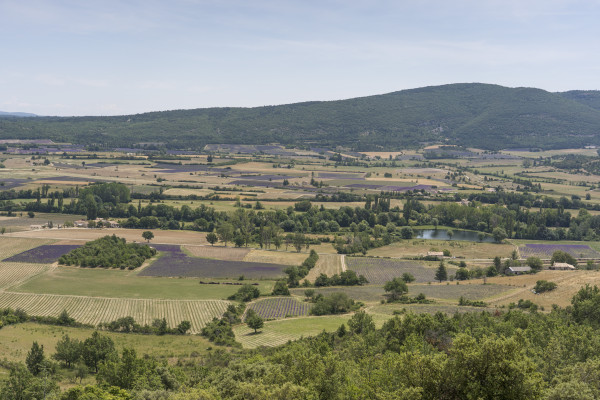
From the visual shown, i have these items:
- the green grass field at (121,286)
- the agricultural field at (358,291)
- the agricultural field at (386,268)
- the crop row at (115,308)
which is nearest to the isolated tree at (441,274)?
the agricultural field at (386,268)

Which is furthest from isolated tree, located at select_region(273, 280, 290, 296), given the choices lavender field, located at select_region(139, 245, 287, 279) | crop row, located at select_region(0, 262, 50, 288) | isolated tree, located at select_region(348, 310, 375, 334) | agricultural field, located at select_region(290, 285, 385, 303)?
crop row, located at select_region(0, 262, 50, 288)

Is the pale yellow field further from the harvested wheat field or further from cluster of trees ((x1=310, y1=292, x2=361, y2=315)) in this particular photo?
the harvested wheat field

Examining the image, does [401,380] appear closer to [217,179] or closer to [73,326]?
[73,326]

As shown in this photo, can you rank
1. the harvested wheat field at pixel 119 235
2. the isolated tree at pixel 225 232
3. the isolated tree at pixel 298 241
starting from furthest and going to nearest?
the isolated tree at pixel 225 232 < the harvested wheat field at pixel 119 235 < the isolated tree at pixel 298 241

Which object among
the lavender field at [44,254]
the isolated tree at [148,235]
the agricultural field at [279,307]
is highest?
the isolated tree at [148,235]

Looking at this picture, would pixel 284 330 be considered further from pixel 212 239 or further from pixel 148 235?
pixel 148 235

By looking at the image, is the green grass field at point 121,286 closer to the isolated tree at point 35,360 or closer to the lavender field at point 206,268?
the lavender field at point 206,268

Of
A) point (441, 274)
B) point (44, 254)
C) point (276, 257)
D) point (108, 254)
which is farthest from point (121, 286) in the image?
point (441, 274)
